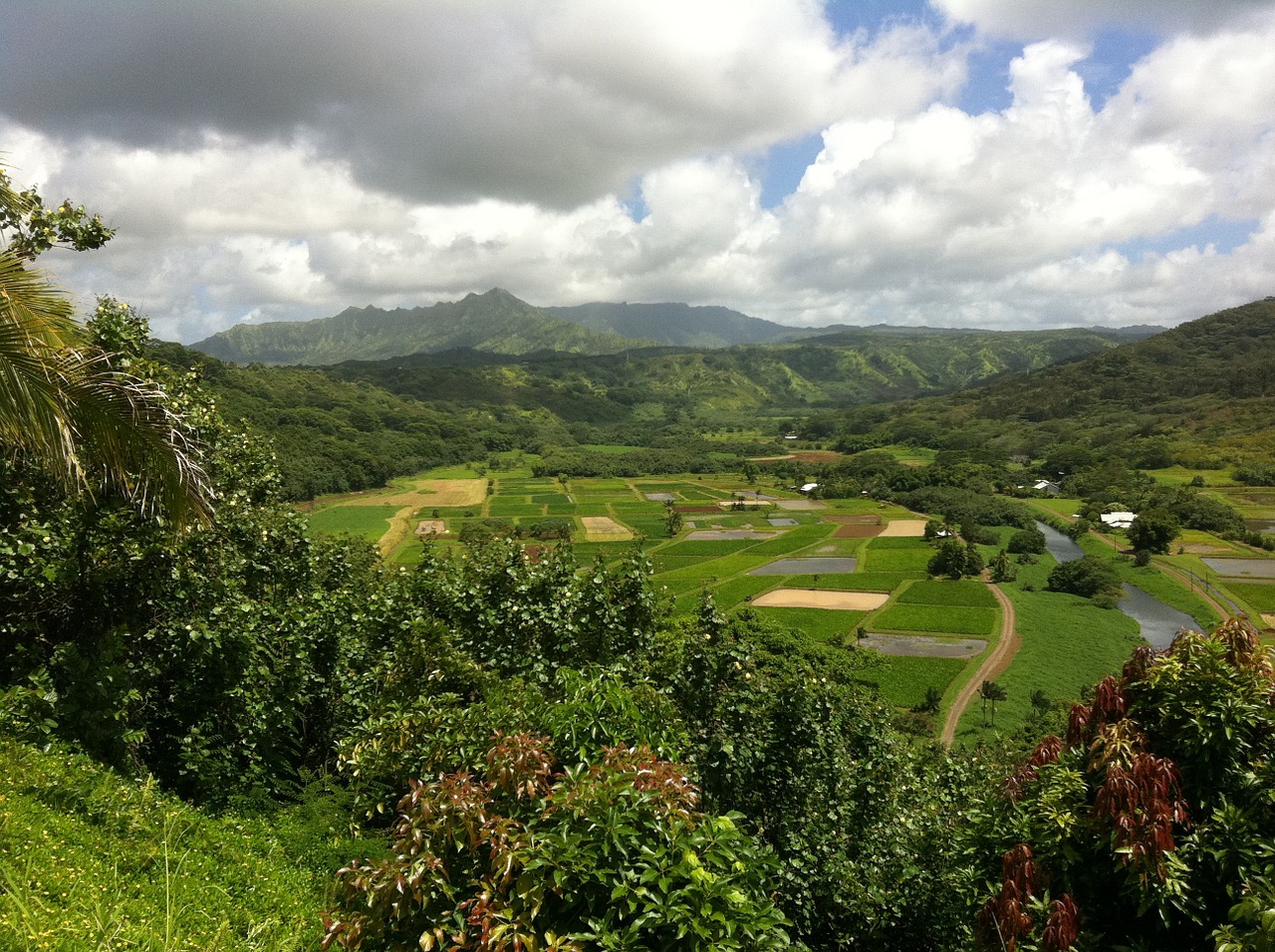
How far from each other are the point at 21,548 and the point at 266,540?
5.30 m

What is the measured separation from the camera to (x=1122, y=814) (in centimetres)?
486

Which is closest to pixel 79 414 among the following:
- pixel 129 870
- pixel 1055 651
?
pixel 129 870

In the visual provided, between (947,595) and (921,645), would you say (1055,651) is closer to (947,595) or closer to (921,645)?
(921,645)

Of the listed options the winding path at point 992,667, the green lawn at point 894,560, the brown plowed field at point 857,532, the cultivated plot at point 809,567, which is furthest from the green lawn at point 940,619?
the brown plowed field at point 857,532

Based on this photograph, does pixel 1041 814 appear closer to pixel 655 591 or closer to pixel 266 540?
pixel 655 591

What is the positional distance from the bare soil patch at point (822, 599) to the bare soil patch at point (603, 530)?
26.3m

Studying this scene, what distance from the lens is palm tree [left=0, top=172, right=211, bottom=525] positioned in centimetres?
762

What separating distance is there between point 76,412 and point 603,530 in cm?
8393

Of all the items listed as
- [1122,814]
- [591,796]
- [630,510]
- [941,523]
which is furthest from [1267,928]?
[630,510]

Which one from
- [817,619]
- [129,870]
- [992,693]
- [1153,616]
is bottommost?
[1153,616]

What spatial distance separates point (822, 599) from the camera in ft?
218

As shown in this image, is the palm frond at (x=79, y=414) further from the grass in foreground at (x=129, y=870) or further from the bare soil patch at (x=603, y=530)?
Result: the bare soil patch at (x=603, y=530)

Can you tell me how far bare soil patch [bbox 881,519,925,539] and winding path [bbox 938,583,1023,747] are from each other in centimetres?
2882

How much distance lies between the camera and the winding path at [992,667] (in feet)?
137
